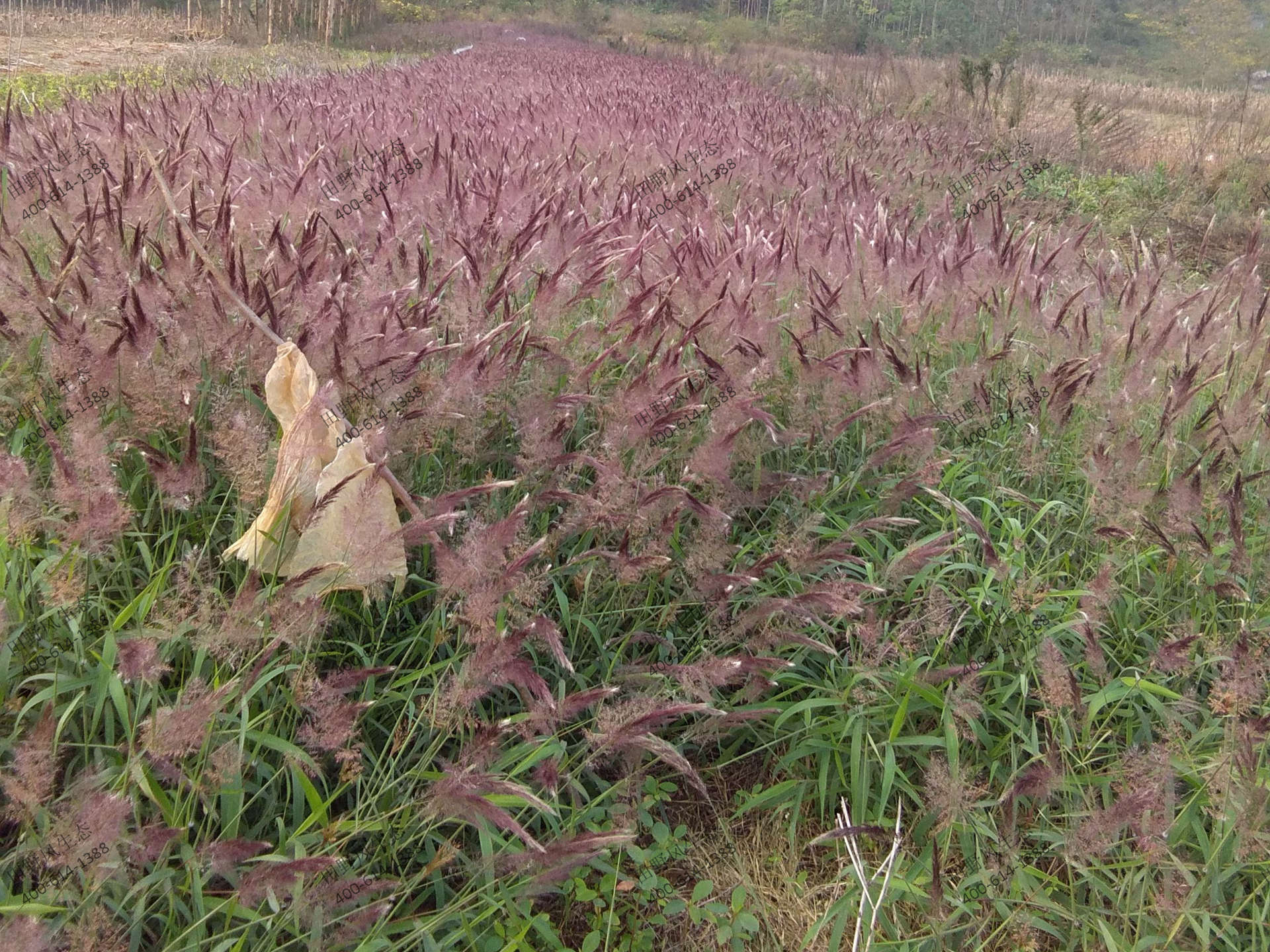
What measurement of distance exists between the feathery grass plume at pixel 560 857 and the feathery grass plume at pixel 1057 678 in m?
0.83

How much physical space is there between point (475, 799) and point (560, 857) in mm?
168

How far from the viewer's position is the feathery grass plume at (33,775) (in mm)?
1115

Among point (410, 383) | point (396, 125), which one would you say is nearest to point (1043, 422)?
point (410, 383)

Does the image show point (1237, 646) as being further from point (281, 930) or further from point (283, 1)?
point (283, 1)

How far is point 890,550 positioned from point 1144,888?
2.83 ft

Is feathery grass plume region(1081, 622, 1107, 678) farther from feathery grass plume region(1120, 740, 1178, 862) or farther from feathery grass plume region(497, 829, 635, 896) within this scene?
feathery grass plume region(497, 829, 635, 896)

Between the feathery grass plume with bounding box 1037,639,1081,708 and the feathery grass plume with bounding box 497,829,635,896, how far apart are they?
83cm

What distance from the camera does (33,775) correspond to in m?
1.12

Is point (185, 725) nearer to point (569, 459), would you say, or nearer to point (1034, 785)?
point (569, 459)

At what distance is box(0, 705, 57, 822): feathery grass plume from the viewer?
1.12 metres

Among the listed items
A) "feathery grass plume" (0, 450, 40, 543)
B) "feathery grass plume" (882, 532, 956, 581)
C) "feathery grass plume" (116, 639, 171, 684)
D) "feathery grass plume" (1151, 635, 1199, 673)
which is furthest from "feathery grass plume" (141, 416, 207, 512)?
"feathery grass plume" (1151, 635, 1199, 673)

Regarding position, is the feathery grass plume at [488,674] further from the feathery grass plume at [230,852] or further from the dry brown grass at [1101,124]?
the dry brown grass at [1101,124]

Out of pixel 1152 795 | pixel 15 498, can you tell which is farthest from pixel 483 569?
pixel 1152 795

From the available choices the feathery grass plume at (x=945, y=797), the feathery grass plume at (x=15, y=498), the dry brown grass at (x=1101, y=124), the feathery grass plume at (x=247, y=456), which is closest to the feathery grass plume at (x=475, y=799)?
the feathery grass plume at (x=247, y=456)
